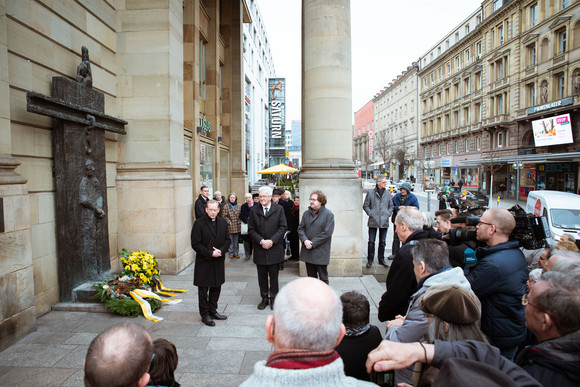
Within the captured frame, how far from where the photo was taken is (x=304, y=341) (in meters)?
1.39

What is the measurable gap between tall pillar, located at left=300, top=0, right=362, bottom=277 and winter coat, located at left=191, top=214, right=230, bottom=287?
9.38ft

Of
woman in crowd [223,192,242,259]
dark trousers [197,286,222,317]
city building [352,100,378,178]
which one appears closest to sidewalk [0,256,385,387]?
dark trousers [197,286,222,317]

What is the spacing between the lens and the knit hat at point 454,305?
1.97m

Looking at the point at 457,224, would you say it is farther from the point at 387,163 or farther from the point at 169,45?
the point at 387,163

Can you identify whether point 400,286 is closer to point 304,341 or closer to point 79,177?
point 304,341

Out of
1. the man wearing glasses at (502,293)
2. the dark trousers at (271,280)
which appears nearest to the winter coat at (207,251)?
the dark trousers at (271,280)

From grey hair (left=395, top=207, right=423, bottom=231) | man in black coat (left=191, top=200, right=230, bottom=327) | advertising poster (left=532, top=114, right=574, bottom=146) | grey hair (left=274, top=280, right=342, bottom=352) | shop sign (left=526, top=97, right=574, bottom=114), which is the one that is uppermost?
shop sign (left=526, top=97, right=574, bottom=114)

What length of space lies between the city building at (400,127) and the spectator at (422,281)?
201ft

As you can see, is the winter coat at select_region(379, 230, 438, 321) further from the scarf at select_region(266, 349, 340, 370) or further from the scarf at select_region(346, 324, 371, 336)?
the scarf at select_region(266, 349, 340, 370)

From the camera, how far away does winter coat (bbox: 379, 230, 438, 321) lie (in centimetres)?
339

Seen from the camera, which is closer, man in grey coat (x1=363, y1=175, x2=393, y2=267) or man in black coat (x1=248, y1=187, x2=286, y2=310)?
man in black coat (x1=248, y1=187, x2=286, y2=310)

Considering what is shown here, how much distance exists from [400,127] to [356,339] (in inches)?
3081

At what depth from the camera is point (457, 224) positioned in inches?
213

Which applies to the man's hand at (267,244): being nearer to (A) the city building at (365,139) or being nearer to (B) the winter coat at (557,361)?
(B) the winter coat at (557,361)
